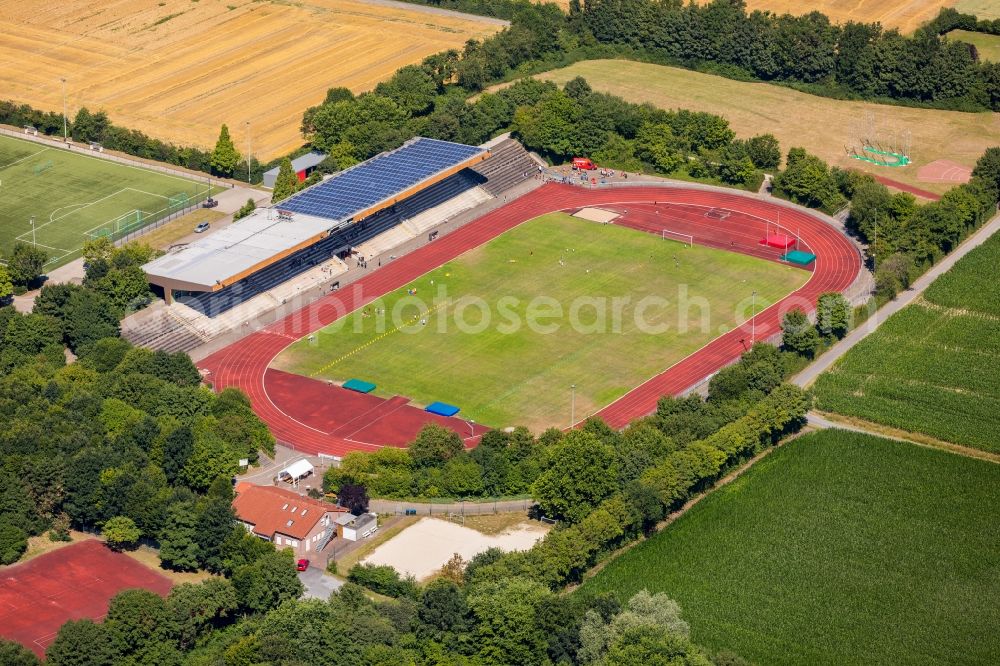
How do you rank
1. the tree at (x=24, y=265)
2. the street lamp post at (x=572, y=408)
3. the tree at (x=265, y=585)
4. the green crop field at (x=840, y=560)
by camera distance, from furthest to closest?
1. the tree at (x=24, y=265)
2. the street lamp post at (x=572, y=408)
3. the tree at (x=265, y=585)
4. the green crop field at (x=840, y=560)

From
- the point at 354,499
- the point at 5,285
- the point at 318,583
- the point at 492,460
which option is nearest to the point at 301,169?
the point at 5,285

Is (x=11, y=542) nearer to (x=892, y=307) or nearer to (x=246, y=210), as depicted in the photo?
(x=246, y=210)

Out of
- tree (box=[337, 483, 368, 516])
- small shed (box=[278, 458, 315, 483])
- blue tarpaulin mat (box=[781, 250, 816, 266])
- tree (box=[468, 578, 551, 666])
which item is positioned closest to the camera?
tree (box=[468, 578, 551, 666])

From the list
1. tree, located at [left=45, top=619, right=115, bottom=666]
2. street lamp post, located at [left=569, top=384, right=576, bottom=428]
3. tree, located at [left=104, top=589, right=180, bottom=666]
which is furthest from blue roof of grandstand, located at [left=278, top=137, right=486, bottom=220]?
tree, located at [left=45, top=619, right=115, bottom=666]

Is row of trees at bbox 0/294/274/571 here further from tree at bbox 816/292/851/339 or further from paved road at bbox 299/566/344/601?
tree at bbox 816/292/851/339

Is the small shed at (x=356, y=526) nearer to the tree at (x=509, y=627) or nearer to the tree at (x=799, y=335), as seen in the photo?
the tree at (x=509, y=627)

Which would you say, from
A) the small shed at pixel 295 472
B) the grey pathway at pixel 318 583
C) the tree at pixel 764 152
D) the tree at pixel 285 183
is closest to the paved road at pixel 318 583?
the grey pathway at pixel 318 583

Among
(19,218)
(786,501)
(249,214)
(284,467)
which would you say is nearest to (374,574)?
(284,467)
